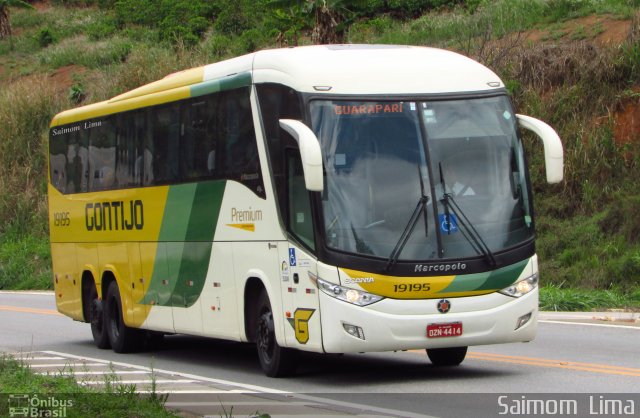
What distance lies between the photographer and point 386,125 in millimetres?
13273

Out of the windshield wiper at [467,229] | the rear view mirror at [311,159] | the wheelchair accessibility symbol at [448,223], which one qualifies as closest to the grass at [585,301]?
the windshield wiper at [467,229]

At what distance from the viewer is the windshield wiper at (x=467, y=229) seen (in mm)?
13055

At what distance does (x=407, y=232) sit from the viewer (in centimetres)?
1290

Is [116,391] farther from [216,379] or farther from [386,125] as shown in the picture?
[386,125]

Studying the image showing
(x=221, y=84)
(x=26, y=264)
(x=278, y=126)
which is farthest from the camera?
(x=26, y=264)

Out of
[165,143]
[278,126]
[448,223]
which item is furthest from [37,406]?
[165,143]

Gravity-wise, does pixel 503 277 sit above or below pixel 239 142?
below

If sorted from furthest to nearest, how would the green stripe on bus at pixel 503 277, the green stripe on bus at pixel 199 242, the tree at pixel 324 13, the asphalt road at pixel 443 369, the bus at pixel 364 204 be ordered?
the tree at pixel 324 13, the green stripe on bus at pixel 199 242, the green stripe on bus at pixel 503 277, the bus at pixel 364 204, the asphalt road at pixel 443 369

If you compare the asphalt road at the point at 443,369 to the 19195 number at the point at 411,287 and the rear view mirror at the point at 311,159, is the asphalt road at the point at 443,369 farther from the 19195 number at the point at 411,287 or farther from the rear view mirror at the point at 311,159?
the rear view mirror at the point at 311,159

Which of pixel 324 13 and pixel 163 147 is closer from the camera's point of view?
pixel 163 147

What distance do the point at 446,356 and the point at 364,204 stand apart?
109 inches

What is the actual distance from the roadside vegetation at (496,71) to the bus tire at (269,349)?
871 cm

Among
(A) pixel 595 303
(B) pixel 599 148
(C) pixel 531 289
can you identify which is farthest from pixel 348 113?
(B) pixel 599 148

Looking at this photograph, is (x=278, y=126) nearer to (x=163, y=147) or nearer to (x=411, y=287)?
(x=411, y=287)
